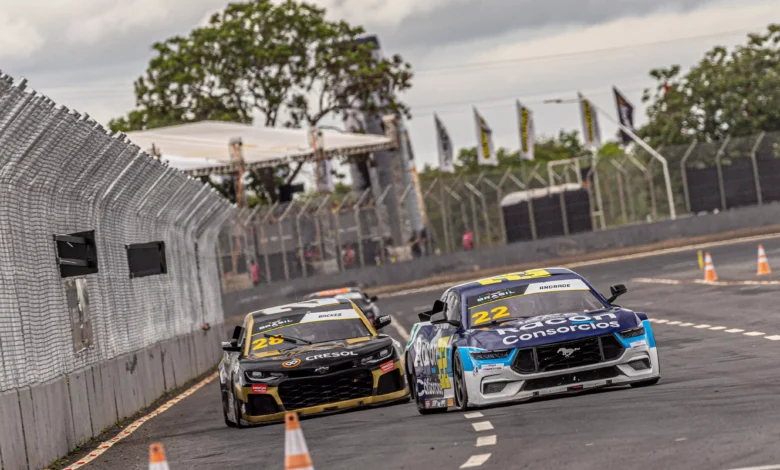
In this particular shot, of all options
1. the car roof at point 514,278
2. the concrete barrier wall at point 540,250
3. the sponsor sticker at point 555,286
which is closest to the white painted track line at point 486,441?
the sponsor sticker at point 555,286

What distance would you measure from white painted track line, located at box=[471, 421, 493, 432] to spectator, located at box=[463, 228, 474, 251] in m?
41.9

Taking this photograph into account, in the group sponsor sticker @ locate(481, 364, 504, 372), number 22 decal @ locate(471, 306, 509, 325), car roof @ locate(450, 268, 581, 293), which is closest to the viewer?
sponsor sticker @ locate(481, 364, 504, 372)

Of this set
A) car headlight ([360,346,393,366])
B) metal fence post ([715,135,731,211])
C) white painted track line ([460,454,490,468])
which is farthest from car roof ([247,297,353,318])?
metal fence post ([715,135,731,211])

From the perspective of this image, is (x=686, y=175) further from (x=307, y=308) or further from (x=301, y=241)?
(x=307, y=308)

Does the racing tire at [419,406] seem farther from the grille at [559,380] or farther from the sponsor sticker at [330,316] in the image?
the sponsor sticker at [330,316]

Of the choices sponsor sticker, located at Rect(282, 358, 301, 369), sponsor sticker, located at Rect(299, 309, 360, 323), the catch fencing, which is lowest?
sponsor sticker, located at Rect(282, 358, 301, 369)

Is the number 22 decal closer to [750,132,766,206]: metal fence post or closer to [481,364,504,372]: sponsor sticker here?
[481,364,504,372]: sponsor sticker

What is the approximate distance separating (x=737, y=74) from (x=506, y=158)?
81.1 meters

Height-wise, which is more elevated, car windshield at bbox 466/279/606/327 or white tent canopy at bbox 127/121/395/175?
white tent canopy at bbox 127/121/395/175

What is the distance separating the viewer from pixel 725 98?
88.0 m

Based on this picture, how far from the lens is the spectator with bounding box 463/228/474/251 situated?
182 ft

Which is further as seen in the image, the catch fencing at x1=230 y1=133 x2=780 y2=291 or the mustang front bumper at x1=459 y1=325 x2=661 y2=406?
the catch fencing at x1=230 y1=133 x2=780 y2=291

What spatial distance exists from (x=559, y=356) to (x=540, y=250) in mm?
39649

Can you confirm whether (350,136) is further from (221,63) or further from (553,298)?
(553,298)
